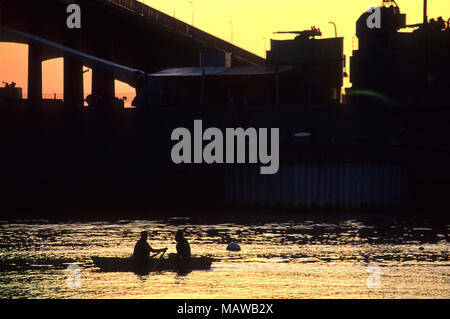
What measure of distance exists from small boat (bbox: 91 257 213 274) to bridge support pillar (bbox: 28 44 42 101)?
6760 centimetres

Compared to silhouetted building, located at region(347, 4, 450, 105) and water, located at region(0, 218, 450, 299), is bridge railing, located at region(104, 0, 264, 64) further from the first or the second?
water, located at region(0, 218, 450, 299)

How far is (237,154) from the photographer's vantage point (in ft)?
316

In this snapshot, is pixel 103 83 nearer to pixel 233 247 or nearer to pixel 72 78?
pixel 72 78

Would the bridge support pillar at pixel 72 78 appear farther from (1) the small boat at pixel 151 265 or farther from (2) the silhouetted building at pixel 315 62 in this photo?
(1) the small boat at pixel 151 265

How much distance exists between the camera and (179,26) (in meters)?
144

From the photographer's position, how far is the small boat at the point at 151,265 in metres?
53.3

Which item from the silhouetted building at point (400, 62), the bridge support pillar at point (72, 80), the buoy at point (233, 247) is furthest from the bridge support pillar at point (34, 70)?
the buoy at point (233, 247)

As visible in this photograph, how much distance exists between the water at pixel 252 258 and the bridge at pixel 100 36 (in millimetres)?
36372

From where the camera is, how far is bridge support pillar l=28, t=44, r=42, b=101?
389 ft

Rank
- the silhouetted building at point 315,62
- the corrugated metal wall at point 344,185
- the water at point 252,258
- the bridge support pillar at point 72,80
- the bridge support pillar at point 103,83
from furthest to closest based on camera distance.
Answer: the bridge support pillar at point 103,83, the silhouetted building at point 315,62, the bridge support pillar at point 72,80, the corrugated metal wall at point 344,185, the water at point 252,258

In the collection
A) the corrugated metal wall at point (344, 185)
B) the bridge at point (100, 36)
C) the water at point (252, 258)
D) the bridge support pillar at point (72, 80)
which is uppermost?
the bridge at point (100, 36)

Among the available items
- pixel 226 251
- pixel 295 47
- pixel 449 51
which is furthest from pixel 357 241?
pixel 295 47

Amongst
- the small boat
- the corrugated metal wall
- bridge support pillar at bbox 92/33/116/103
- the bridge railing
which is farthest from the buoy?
bridge support pillar at bbox 92/33/116/103

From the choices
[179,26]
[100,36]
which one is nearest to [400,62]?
[100,36]
